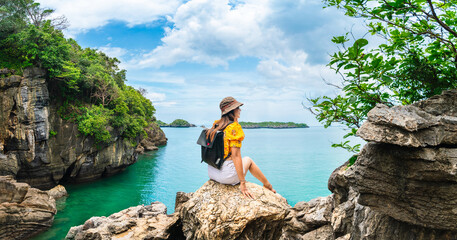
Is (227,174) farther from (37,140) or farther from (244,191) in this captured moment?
(37,140)

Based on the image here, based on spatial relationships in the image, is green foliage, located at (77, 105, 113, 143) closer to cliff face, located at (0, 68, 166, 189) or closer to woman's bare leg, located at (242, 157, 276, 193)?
cliff face, located at (0, 68, 166, 189)

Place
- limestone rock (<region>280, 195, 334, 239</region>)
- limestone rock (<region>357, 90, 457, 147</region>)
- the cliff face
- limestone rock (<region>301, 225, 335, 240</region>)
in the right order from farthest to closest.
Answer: the cliff face
limestone rock (<region>280, 195, 334, 239</region>)
limestone rock (<region>301, 225, 335, 240</region>)
limestone rock (<region>357, 90, 457, 147</region>)

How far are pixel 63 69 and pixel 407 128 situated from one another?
22089mm

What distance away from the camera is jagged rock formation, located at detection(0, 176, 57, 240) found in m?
11.4

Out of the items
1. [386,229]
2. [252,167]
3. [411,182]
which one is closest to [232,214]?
[252,167]

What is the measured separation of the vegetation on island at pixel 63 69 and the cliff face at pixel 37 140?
909 mm

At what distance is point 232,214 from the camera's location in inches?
167

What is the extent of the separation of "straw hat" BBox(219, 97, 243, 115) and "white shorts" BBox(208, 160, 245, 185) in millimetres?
903

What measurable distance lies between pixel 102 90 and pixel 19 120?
6828 mm

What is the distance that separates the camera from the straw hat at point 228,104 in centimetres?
428

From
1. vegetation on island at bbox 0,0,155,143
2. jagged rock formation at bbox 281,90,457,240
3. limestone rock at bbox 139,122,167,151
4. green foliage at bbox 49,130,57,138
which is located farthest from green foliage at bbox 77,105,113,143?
limestone rock at bbox 139,122,167,151

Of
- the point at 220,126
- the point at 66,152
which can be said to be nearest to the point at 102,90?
the point at 66,152

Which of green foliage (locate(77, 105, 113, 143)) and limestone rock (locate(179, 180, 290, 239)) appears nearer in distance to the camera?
limestone rock (locate(179, 180, 290, 239))

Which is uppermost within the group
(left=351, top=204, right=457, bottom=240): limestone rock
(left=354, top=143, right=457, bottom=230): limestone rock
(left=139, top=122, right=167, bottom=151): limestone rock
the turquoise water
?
(left=354, top=143, right=457, bottom=230): limestone rock
